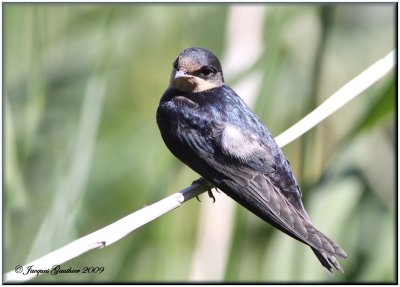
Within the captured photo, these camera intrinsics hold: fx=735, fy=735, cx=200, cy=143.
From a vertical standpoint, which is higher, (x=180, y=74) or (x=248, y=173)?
(x=180, y=74)

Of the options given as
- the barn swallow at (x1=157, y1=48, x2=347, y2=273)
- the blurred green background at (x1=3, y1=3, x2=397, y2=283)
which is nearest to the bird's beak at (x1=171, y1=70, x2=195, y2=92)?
the barn swallow at (x1=157, y1=48, x2=347, y2=273)

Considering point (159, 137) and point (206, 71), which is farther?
point (159, 137)

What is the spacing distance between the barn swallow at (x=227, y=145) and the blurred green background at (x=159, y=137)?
6 centimetres

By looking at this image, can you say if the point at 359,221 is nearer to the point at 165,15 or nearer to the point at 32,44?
the point at 165,15

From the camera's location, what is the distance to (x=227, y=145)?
1824mm

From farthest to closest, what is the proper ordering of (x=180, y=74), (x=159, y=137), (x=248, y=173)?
1. (x=159, y=137)
2. (x=180, y=74)
3. (x=248, y=173)

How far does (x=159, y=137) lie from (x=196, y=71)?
13.4 inches

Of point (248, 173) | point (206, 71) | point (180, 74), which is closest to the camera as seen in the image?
point (248, 173)

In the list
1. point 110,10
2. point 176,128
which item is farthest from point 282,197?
point 110,10

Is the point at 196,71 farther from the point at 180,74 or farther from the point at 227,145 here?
the point at 227,145

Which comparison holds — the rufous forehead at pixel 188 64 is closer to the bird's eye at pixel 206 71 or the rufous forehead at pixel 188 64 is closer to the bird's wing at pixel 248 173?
the bird's eye at pixel 206 71

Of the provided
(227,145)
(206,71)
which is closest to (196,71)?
(206,71)

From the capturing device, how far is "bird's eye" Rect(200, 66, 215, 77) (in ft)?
6.59

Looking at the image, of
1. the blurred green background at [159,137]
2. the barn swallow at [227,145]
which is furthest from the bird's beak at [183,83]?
the blurred green background at [159,137]
